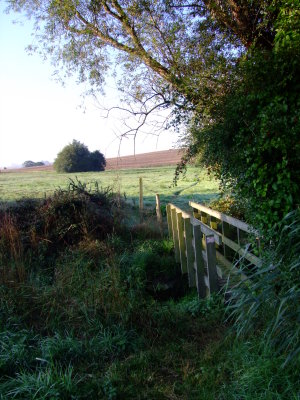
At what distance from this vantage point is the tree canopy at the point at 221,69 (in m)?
4.35

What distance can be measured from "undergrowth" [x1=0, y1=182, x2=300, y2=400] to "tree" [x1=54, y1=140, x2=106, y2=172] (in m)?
12.1

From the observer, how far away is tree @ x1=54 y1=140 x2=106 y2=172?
18609 mm

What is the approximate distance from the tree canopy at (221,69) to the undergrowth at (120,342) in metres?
1.73

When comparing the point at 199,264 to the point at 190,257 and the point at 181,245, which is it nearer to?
the point at 190,257

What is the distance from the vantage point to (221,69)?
21.6ft

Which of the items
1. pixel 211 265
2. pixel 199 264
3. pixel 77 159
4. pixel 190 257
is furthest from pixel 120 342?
pixel 77 159

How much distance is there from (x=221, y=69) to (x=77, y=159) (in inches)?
523

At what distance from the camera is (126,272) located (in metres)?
6.17

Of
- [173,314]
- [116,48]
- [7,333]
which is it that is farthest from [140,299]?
[116,48]

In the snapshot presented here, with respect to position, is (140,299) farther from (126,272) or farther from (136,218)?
(136,218)

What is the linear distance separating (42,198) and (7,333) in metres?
5.73

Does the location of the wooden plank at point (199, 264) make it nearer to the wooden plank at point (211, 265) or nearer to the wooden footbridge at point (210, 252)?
the wooden footbridge at point (210, 252)

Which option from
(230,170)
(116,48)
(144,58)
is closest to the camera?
(230,170)

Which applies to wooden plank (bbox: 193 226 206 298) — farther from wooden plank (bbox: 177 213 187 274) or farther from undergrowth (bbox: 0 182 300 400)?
wooden plank (bbox: 177 213 187 274)
